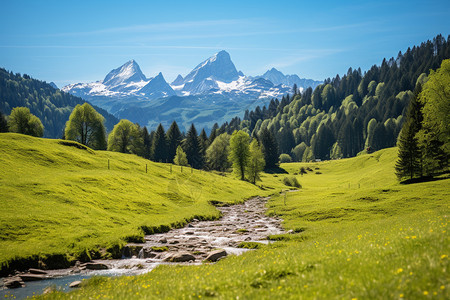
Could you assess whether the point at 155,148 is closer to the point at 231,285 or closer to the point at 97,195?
the point at 97,195

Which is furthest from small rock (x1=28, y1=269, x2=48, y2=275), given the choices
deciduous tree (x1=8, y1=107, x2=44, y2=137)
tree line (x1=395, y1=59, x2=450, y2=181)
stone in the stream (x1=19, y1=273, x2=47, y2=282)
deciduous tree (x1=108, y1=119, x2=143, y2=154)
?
deciduous tree (x1=8, y1=107, x2=44, y2=137)

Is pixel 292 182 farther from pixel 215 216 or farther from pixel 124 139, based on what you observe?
pixel 124 139

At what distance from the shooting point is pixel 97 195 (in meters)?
42.3

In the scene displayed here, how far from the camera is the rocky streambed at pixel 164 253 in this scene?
62.7 feet

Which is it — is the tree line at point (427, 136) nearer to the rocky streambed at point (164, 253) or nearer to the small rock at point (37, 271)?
the rocky streambed at point (164, 253)

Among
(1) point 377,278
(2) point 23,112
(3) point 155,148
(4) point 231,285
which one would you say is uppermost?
(2) point 23,112

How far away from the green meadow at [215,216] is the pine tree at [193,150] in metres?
58.1

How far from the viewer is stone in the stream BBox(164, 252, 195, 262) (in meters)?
23.0

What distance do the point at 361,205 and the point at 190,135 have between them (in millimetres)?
110188

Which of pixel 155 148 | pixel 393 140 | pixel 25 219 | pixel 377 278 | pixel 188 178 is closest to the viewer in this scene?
pixel 377 278

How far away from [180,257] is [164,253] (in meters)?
3.11

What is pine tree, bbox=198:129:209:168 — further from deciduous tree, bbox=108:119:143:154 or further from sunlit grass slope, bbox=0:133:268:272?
sunlit grass slope, bbox=0:133:268:272

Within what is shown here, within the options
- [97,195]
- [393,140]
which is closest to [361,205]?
[97,195]

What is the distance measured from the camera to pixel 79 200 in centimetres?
3831
